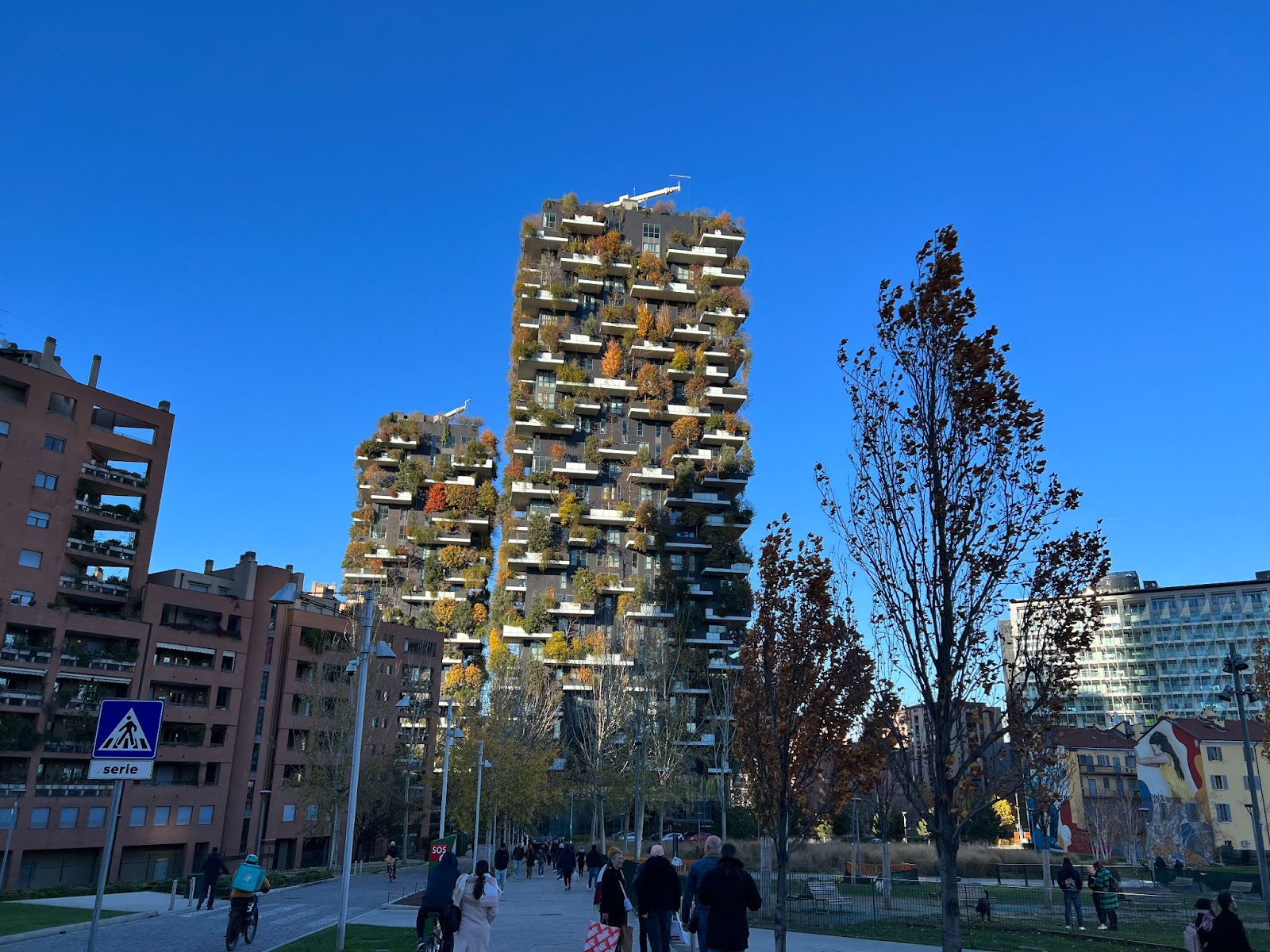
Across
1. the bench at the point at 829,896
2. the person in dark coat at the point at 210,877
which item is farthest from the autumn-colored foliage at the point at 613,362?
the person in dark coat at the point at 210,877

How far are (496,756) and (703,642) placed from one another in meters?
28.2

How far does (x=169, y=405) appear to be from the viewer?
60.4 m

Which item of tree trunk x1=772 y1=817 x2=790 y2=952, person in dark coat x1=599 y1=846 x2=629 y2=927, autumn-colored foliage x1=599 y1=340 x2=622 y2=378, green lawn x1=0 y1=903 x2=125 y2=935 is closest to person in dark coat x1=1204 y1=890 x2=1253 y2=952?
tree trunk x1=772 y1=817 x2=790 y2=952

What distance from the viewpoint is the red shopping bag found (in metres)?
12.8

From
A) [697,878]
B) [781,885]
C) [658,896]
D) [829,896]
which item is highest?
[697,878]

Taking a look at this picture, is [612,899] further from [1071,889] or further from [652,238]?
[652,238]

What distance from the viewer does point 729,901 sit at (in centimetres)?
898

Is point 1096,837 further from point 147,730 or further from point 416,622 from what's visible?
point 147,730

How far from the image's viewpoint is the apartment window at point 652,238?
92125 millimetres

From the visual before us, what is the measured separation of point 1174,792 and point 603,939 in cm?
7966

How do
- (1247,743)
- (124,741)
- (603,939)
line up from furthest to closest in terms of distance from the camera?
(1247,743) → (603,939) → (124,741)

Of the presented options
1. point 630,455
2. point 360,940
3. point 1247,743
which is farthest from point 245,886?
point 630,455

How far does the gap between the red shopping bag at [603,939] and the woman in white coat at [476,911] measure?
1.77 m

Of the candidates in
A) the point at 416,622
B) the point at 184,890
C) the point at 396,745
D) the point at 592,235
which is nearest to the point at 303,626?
the point at 396,745
